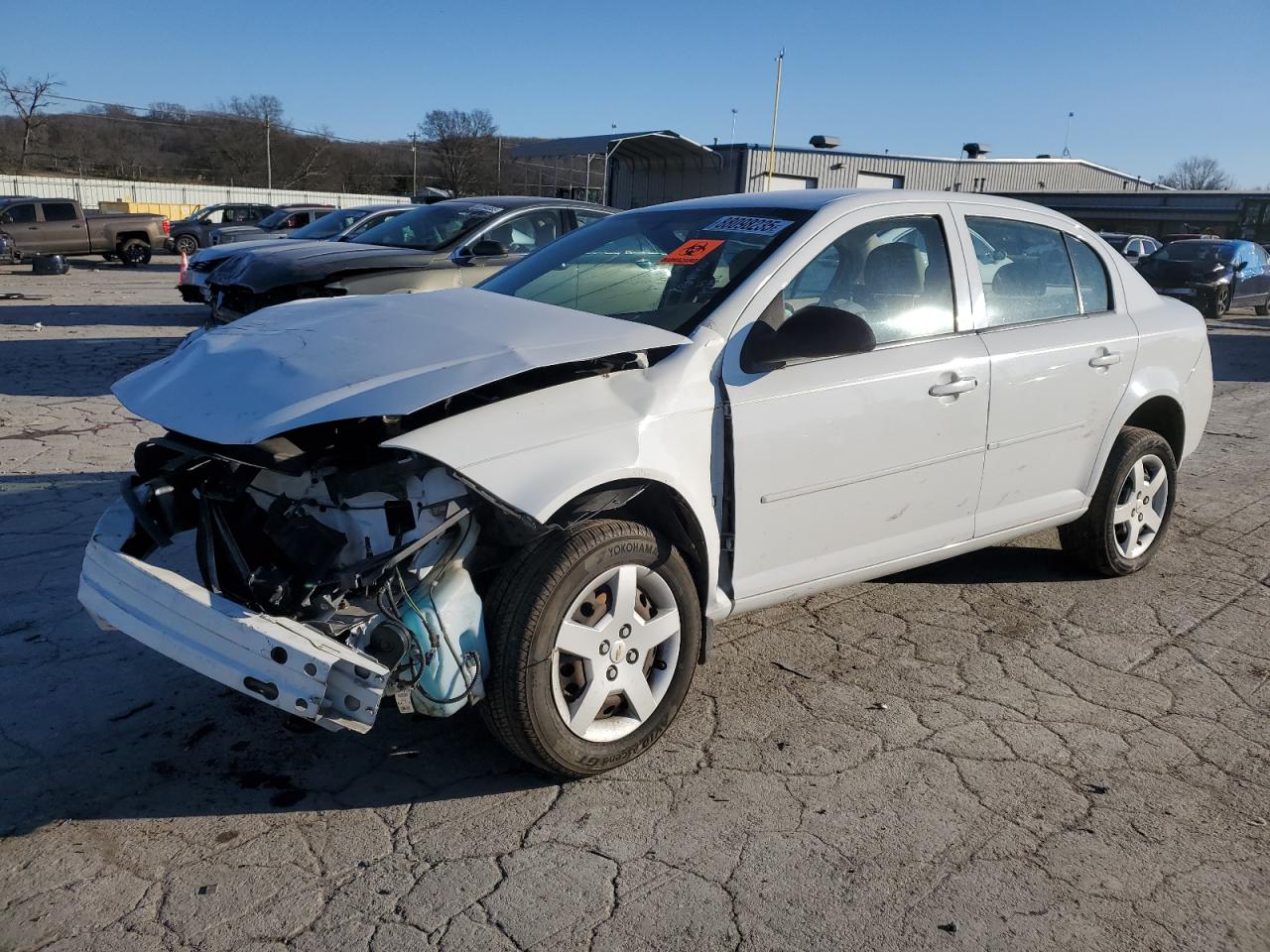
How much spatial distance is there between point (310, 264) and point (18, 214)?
19797 millimetres

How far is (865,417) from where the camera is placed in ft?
11.9

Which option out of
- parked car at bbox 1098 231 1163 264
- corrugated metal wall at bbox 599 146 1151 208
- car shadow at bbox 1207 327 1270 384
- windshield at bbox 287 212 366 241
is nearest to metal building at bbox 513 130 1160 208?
corrugated metal wall at bbox 599 146 1151 208

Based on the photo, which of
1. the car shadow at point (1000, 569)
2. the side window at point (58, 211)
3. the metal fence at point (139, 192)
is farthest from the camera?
the metal fence at point (139, 192)

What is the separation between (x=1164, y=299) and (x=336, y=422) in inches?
169

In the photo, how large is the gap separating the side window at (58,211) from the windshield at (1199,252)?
24.4 meters

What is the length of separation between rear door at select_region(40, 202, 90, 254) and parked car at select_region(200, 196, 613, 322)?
1764 cm

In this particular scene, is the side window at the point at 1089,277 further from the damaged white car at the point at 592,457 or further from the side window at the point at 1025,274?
the damaged white car at the point at 592,457

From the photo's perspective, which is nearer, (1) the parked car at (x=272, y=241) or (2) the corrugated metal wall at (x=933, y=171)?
(1) the parked car at (x=272, y=241)

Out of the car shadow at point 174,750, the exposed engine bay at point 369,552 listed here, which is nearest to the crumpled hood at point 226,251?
the car shadow at point 174,750

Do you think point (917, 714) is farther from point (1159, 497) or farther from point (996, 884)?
point (1159, 497)

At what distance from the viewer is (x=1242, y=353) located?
49.1 feet

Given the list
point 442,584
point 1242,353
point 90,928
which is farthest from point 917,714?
point 1242,353

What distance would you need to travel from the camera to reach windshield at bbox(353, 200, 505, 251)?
986cm

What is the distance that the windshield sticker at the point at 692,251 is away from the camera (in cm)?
383
